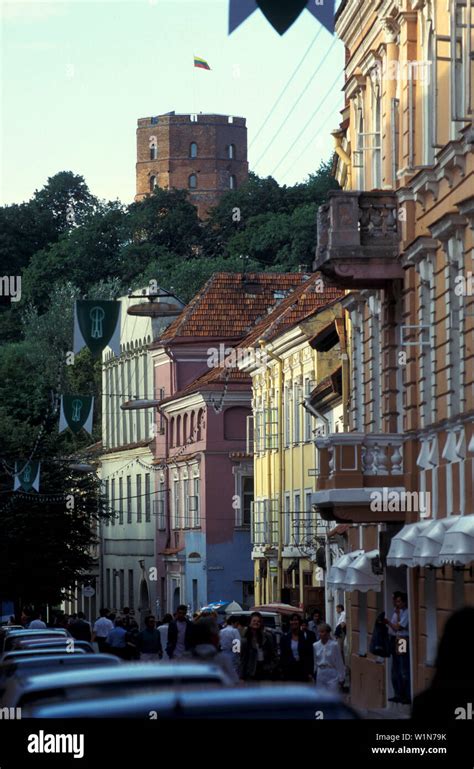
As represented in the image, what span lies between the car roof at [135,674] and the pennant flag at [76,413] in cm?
3599

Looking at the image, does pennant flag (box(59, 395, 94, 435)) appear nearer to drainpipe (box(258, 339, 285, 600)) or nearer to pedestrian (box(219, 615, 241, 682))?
drainpipe (box(258, 339, 285, 600))

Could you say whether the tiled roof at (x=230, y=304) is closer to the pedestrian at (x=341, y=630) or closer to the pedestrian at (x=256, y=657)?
the pedestrian at (x=341, y=630)

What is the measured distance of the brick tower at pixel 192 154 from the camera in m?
168

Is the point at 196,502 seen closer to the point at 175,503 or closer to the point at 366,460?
the point at 175,503

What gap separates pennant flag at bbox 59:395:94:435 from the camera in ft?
152

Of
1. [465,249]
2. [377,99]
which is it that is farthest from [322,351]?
[465,249]

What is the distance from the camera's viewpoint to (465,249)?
81.4ft

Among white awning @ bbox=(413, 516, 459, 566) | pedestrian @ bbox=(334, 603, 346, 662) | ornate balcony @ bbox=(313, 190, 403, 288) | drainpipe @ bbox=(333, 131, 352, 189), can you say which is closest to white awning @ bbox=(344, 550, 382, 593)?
ornate balcony @ bbox=(313, 190, 403, 288)

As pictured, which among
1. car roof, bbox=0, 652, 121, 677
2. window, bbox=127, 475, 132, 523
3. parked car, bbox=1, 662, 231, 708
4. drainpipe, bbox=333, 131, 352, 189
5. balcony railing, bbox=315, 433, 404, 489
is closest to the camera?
parked car, bbox=1, 662, 231, 708

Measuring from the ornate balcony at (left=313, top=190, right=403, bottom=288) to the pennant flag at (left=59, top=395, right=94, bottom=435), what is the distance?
17387 millimetres

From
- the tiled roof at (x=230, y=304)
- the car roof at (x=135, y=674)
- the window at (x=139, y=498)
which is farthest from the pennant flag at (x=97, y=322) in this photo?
the window at (x=139, y=498)

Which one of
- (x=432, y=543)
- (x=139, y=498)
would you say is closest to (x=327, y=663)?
(x=432, y=543)

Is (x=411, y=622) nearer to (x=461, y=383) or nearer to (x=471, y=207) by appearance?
(x=461, y=383)

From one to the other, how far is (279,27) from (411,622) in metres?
22.8
